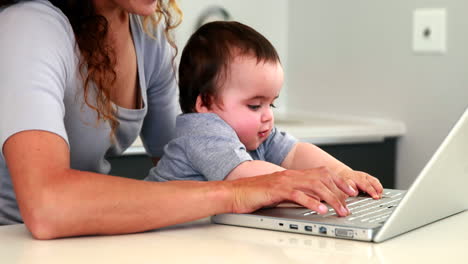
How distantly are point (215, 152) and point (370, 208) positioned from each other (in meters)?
0.26

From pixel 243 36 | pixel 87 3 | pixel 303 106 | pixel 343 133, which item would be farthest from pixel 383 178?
pixel 87 3

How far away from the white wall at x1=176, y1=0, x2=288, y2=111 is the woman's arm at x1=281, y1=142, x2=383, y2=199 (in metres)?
1.05

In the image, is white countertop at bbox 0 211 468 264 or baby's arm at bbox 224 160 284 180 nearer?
white countertop at bbox 0 211 468 264

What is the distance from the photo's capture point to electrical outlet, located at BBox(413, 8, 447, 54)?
2.09 metres

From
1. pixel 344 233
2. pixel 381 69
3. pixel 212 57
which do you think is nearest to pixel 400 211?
pixel 344 233

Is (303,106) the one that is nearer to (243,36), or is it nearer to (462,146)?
(243,36)

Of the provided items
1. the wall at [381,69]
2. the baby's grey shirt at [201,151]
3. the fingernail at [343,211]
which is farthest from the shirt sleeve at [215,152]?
the wall at [381,69]

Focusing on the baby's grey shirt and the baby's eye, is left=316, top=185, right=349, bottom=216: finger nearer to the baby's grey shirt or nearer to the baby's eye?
the baby's grey shirt

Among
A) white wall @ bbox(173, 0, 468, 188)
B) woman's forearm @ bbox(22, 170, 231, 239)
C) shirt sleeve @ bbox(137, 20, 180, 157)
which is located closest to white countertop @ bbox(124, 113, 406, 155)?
white wall @ bbox(173, 0, 468, 188)

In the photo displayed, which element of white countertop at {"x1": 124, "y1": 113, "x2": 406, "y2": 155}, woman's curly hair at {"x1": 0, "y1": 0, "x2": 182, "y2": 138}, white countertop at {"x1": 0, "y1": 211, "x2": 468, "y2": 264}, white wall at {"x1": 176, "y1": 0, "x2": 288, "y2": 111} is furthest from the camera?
white wall at {"x1": 176, "y1": 0, "x2": 288, "y2": 111}

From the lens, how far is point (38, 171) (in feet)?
3.24

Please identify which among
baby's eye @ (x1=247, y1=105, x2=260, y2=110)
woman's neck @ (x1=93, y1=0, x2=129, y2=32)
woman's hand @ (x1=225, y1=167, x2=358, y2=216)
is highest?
woman's neck @ (x1=93, y1=0, x2=129, y2=32)

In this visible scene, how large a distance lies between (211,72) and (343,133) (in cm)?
92

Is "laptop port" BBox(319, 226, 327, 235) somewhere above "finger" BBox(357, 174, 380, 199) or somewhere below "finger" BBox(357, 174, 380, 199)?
above
